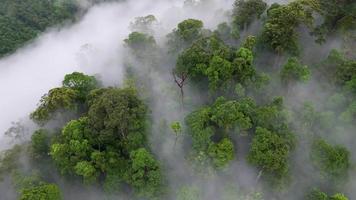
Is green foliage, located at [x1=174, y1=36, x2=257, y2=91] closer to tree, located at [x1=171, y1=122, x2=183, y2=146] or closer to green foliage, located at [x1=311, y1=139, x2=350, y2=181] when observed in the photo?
tree, located at [x1=171, y1=122, x2=183, y2=146]

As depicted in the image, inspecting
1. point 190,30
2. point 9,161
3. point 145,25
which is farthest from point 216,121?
point 145,25

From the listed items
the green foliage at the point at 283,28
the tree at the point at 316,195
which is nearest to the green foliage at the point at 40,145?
the tree at the point at 316,195

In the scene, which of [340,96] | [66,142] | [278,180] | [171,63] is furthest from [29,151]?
[340,96]

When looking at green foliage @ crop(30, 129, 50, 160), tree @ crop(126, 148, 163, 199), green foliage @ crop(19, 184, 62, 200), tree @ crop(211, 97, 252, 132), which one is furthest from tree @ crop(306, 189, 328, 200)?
green foliage @ crop(30, 129, 50, 160)

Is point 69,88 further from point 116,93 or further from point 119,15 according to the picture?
point 119,15

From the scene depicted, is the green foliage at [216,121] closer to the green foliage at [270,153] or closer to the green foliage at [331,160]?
the green foliage at [270,153]

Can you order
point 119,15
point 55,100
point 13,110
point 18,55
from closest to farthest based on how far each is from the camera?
point 55,100 → point 13,110 → point 18,55 → point 119,15
